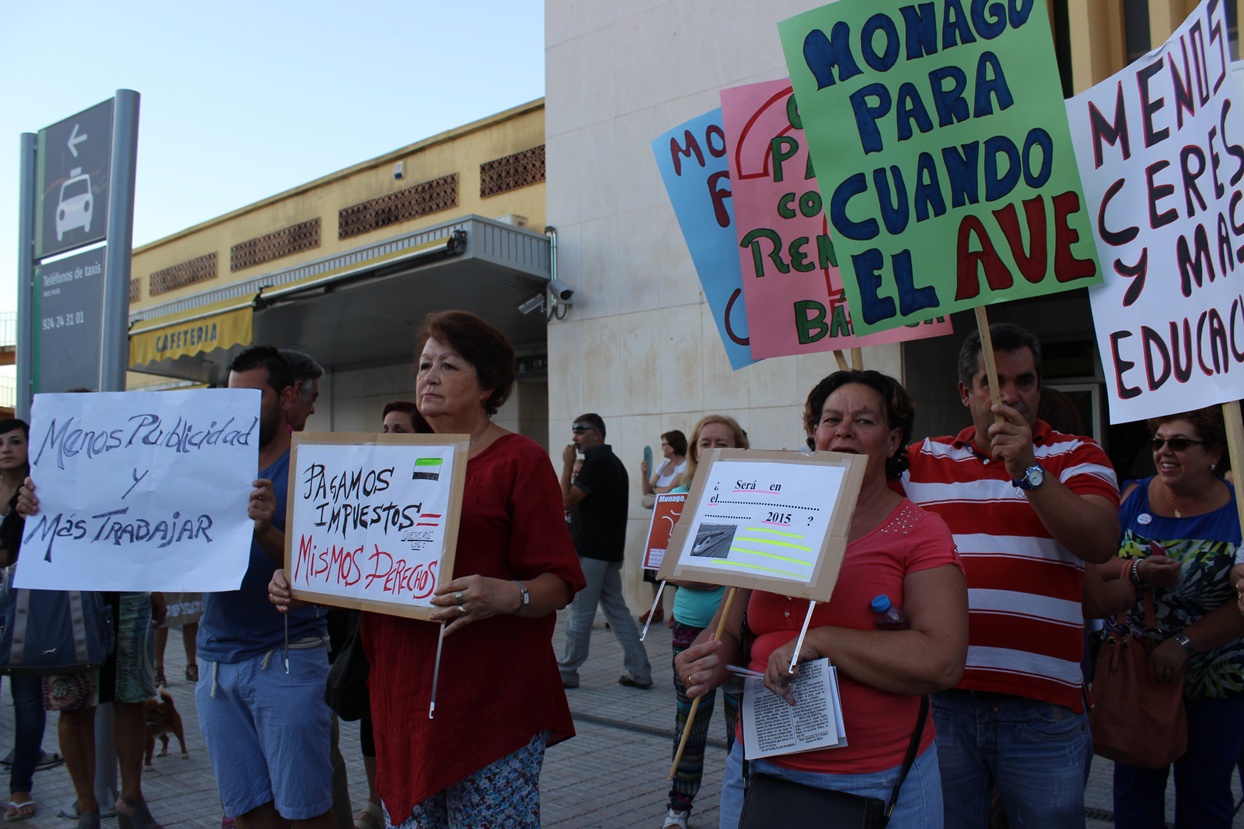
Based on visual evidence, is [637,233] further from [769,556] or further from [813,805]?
[813,805]

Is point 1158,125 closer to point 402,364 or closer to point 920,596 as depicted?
point 920,596

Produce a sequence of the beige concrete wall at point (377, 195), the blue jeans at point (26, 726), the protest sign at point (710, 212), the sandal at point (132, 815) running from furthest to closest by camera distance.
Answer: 1. the beige concrete wall at point (377, 195)
2. the blue jeans at point (26, 726)
3. the sandal at point (132, 815)
4. the protest sign at point (710, 212)

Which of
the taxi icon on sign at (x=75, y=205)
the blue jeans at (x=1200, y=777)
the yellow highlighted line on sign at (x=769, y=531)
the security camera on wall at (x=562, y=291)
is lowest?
the blue jeans at (x=1200, y=777)

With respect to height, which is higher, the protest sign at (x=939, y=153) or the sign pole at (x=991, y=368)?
the protest sign at (x=939, y=153)

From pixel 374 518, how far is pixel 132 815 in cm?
275

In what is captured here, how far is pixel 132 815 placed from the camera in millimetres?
4273

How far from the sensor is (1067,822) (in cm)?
246

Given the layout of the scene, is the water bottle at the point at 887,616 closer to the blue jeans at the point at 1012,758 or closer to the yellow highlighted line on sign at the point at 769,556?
the yellow highlighted line on sign at the point at 769,556

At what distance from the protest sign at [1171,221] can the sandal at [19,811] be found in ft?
17.0

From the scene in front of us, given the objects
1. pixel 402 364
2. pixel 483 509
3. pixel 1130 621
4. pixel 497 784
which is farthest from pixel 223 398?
pixel 402 364

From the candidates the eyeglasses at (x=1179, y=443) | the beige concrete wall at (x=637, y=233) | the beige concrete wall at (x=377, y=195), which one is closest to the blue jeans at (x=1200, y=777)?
the eyeglasses at (x=1179, y=443)

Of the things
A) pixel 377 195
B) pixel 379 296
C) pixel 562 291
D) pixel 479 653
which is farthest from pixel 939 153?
pixel 377 195

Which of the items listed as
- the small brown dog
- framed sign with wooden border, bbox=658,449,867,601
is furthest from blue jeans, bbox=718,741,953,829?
the small brown dog

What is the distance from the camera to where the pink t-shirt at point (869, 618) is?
2.05 meters
